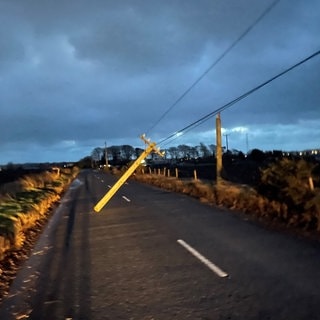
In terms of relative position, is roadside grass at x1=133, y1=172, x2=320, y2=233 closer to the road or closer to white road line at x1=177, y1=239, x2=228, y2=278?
the road

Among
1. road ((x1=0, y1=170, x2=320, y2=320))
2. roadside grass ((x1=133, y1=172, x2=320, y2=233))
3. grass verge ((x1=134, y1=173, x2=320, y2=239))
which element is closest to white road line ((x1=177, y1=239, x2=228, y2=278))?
road ((x1=0, y1=170, x2=320, y2=320))

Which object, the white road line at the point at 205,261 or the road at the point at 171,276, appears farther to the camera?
the white road line at the point at 205,261

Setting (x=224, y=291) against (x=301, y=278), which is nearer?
(x=224, y=291)

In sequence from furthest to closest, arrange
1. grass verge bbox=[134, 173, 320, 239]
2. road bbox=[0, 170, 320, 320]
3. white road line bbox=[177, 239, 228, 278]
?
grass verge bbox=[134, 173, 320, 239] → white road line bbox=[177, 239, 228, 278] → road bbox=[0, 170, 320, 320]

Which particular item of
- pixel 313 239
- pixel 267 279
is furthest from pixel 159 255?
pixel 313 239

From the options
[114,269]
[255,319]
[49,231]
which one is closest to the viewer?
[255,319]

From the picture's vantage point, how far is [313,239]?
33.5ft

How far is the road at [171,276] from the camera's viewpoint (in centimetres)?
580

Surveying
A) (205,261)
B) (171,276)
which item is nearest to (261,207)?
(205,261)

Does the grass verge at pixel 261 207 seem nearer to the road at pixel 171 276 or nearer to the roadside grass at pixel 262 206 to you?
the roadside grass at pixel 262 206

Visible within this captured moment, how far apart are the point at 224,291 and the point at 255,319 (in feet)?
3.96

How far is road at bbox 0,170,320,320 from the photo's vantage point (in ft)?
19.0

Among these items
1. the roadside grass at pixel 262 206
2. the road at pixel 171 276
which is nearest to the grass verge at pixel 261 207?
the roadside grass at pixel 262 206

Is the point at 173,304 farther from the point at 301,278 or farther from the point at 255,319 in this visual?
the point at 301,278
